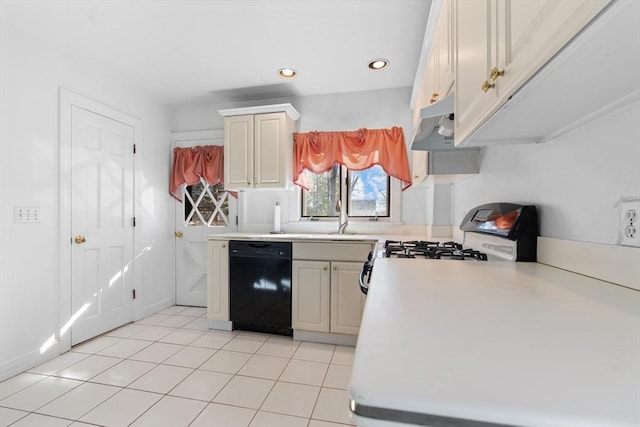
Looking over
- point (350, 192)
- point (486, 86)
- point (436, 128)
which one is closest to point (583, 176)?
point (486, 86)

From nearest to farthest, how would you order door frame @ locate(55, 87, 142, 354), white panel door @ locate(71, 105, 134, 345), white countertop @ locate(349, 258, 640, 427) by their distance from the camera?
white countertop @ locate(349, 258, 640, 427) → door frame @ locate(55, 87, 142, 354) → white panel door @ locate(71, 105, 134, 345)

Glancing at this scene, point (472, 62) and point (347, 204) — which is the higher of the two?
point (472, 62)

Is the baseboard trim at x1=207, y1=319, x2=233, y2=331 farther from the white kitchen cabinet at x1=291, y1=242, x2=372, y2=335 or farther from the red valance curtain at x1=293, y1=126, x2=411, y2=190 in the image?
the red valance curtain at x1=293, y1=126, x2=411, y2=190

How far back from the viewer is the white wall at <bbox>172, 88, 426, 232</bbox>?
2.99m

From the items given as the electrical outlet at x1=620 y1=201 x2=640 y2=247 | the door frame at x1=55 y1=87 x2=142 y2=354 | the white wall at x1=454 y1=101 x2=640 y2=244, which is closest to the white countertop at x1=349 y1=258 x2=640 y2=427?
the electrical outlet at x1=620 y1=201 x2=640 y2=247

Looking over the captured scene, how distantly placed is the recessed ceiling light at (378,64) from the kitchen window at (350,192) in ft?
3.12

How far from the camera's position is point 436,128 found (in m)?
1.56

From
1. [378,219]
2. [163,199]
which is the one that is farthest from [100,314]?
[378,219]

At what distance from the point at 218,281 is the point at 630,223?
283 centimetres

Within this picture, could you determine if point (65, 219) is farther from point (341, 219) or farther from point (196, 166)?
point (341, 219)

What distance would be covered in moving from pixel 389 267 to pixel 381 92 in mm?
2445

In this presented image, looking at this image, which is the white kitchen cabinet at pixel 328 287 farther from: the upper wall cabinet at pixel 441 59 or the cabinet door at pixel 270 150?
the upper wall cabinet at pixel 441 59

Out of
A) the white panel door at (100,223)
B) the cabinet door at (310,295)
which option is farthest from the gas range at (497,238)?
the white panel door at (100,223)

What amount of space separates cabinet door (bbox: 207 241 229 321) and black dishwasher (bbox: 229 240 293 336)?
54mm
